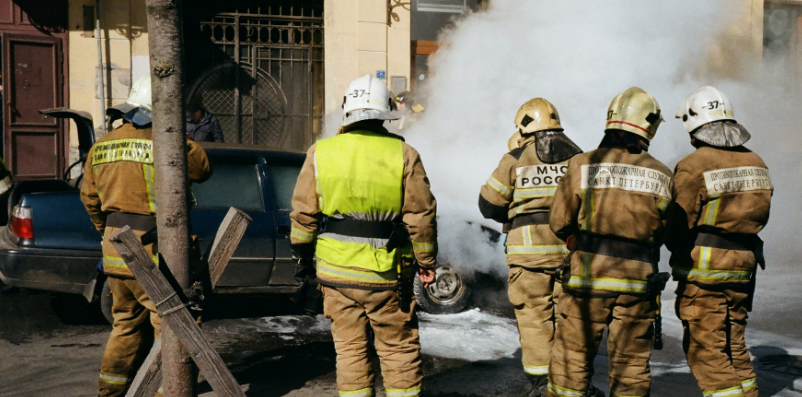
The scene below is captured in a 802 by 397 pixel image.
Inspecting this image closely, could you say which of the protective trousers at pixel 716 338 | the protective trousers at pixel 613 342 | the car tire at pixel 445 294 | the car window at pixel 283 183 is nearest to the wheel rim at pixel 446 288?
the car tire at pixel 445 294

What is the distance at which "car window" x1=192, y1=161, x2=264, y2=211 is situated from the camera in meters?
6.28

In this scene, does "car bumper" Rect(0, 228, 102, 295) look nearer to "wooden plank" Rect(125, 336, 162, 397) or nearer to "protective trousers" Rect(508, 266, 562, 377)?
"wooden plank" Rect(125, 336, 162, 397)

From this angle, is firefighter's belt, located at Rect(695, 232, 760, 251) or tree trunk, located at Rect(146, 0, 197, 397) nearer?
tree trunk, located at Rect(146, 0, 197, 397)

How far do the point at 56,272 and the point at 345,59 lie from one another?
6522 millimetres

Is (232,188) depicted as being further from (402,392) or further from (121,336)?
(402,392)

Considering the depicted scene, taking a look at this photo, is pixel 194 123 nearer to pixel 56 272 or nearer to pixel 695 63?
pixel 56 272

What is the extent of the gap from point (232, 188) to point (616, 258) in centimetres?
345

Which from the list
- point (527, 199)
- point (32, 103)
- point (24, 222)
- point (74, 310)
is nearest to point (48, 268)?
point (24, 222)

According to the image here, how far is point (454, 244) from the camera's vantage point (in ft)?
22.7

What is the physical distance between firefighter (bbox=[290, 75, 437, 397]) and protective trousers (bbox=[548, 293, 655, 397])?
2.46 feet

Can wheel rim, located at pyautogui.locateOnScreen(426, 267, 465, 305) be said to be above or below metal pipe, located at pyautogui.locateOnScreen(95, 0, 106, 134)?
below

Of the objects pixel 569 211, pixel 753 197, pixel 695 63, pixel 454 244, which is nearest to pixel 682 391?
pixel 753 197

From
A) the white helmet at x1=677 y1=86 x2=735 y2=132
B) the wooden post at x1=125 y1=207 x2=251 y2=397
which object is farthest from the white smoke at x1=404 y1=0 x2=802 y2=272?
the wooden post at x1=125 y1=207 x2=251 y2=397

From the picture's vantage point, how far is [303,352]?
5.80 metres
